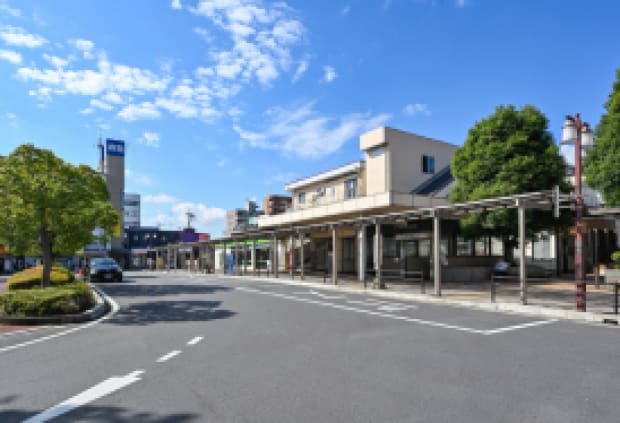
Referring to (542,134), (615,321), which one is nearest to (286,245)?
(542,134)

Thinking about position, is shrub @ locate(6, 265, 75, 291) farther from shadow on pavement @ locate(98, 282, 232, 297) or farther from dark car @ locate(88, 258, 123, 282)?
dark car @ locate(88, 258, 123, 282)

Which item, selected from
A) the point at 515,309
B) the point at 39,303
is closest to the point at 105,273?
the point at 39,303

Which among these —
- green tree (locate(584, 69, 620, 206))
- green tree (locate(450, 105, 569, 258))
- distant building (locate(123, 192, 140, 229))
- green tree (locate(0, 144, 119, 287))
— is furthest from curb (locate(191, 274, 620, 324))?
distant building (locate(123, 192, 140, 229))

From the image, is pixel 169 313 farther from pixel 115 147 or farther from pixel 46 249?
pixel 115 147

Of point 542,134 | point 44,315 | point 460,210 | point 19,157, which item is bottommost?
point 44,315

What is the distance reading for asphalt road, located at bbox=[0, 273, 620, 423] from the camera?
4.66m

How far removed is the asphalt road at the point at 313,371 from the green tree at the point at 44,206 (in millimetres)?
4347

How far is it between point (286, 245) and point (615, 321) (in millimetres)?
36184

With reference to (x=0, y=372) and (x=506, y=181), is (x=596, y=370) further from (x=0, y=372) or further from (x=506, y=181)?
(x=506, y=181)

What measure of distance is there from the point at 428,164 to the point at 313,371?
91.4 feet

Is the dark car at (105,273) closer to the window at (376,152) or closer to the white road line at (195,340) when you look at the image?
the window at (376,152)

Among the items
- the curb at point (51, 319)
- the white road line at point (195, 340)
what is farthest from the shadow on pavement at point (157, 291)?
the white road line at point (195, 340)

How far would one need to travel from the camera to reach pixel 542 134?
74.4ft

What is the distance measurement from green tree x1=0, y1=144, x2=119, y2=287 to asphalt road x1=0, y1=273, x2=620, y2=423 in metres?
4.35
